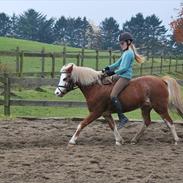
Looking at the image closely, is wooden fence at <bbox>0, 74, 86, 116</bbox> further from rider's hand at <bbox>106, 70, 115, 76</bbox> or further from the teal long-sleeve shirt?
the teal long-sleeve shirt

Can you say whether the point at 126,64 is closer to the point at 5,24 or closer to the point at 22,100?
the point at 22,100

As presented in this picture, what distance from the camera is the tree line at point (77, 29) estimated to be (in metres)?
108

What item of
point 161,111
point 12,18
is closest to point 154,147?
point 161,111

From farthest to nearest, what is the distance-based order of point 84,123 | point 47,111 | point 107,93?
point 47,111
point 107,93
point 84,123

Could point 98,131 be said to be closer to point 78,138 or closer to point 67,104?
point 78,138

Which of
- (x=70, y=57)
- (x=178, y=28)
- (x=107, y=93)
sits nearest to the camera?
(x=107, y=93)

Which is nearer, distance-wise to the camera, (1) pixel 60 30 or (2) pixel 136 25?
(2) pixel 136 25

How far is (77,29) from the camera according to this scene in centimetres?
11888

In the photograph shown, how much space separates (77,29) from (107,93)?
363 ft

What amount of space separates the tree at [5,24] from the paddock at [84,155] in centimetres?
9920

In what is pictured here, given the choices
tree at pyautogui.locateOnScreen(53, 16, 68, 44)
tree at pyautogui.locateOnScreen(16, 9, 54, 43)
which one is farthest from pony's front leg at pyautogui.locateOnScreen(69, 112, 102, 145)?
tree at pyautogui.locateOnScreen(53, 16, 68, 44)

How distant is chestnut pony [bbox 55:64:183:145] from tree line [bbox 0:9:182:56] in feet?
303

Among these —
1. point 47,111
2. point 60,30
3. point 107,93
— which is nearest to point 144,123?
point 107,93

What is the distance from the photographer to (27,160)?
7395mm
